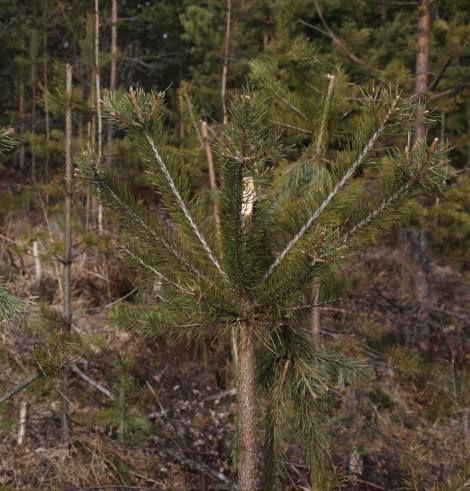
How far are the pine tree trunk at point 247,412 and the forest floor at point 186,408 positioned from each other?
3.65 feet

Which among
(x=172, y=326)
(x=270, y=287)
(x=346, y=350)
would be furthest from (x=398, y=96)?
(x=346, y=350)

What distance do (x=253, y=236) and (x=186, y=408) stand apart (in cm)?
364

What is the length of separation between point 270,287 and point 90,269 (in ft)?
18.3

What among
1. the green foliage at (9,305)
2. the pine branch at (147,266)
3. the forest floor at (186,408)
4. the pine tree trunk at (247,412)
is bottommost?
the forest floor at (186,408)

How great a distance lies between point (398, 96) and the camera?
5.15ft

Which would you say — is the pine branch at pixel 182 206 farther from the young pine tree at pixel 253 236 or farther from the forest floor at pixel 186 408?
the forest floor at pixel 186 408

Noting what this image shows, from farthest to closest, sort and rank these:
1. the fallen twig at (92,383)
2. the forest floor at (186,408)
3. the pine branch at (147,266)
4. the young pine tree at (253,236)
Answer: the fallen twig at (92,383)
the forest floor at (186,408)
the pine branch at (147,266)
the young pine tree at (253,236)

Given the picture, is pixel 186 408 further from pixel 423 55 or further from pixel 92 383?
pixel 423 55

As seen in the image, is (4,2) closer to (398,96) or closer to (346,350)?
(346,350)

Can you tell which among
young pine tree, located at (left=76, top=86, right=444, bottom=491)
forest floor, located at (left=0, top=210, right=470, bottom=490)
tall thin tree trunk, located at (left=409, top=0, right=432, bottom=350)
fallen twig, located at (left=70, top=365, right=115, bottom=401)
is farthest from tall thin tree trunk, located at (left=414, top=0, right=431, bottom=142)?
young pine tree, located at (left=76, top=86, right=444, bottom=491)

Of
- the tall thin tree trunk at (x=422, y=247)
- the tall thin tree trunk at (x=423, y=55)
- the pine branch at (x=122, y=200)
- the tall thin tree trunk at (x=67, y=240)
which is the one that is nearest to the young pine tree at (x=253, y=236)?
the pine branch at (x=122, y=200)

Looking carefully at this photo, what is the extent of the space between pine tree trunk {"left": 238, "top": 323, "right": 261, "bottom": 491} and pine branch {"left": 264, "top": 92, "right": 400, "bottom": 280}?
0.33 meters

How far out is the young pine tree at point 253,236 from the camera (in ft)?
5.28

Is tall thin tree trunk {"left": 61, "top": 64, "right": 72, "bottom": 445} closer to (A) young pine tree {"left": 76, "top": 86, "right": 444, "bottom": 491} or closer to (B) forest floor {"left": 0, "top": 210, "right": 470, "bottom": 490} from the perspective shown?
(B) forest floor {"left": 0, "top": 210, "right": 470, "bottom": 490}
